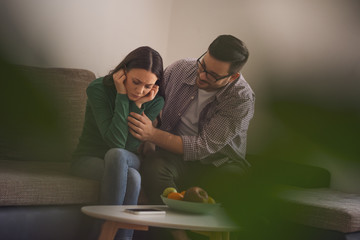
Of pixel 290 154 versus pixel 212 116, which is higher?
pixel 290 154

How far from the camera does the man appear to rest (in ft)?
4.77

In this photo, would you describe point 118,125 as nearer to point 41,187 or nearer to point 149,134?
point 149,134

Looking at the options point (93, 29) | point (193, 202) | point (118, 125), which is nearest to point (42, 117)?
point (118, 125)

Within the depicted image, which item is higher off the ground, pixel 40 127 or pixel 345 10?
pixel 345 10

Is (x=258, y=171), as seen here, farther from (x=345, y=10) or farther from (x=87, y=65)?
(x=87, y=65)

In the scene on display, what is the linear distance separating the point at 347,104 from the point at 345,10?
2 cm

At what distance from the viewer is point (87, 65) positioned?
192 centimetres

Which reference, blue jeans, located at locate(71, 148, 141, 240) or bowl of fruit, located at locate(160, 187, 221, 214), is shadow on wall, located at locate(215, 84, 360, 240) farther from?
blue jeans, located at locate(71, 148, 141, 240)

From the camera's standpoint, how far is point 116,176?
4.19 ft

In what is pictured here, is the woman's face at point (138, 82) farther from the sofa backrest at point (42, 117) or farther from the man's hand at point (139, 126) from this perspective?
the sofa backrest at point (42, 117)

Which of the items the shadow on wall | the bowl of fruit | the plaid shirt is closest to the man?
the plaid shirt

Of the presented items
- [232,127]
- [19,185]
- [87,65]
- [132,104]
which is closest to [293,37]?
[19,185]

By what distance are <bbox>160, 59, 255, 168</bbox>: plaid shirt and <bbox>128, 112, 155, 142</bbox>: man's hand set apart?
167 mm

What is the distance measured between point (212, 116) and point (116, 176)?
0.45 metres
